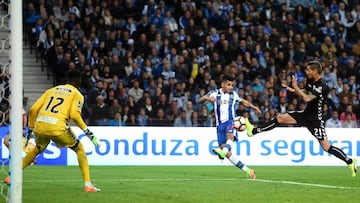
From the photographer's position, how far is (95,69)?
25.7 m

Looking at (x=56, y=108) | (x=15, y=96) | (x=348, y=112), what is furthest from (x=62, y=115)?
(x=348, y=112)

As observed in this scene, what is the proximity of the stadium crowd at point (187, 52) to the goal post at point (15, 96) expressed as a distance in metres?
13.3

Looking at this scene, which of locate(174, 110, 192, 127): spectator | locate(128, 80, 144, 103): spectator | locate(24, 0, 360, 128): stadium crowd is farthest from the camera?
locate(128, 80, 144, 103): spectator

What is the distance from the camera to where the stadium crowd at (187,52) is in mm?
25141

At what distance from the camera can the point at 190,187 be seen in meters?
14.3

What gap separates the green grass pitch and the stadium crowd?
5.69 m

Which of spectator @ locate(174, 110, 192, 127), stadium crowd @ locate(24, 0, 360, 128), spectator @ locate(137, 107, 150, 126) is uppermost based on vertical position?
stadium crowd @ locate(24, 0, 360, 128)

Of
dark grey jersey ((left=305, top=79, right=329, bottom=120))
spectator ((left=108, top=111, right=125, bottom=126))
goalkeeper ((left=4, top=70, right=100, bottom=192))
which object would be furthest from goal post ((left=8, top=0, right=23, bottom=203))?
spectator ((left=108, top=111, right=125, bottom=126))

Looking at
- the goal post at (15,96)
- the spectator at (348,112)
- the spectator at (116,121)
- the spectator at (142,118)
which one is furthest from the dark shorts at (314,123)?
the spectator at (348,112)

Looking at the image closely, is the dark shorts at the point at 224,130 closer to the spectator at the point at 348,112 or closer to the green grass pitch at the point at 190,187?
the green grass pitch at the point at 190,187

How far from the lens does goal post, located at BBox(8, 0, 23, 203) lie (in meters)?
9.94

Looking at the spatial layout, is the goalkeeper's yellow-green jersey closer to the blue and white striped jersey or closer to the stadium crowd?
the blue and white striped jersey

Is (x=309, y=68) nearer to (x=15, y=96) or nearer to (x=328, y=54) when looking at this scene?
(x=15, y=96)

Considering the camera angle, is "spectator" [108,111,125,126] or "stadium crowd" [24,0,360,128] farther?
"stadium crowd" [24,0,360,128]
